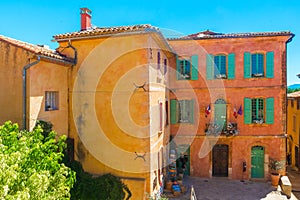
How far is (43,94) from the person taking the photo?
1040 cm

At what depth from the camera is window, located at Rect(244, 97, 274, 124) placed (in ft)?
57.1

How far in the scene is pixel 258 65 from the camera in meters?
17.7

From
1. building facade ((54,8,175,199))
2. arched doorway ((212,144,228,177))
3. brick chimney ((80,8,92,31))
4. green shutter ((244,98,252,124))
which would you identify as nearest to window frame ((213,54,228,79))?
green shutter ((244,98,252,124))

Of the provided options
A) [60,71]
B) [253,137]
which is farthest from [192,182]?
[60,71]

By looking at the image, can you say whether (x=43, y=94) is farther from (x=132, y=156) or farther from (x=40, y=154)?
(x=132, y=156)

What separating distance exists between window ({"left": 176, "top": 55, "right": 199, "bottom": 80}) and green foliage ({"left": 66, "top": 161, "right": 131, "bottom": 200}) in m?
10.0

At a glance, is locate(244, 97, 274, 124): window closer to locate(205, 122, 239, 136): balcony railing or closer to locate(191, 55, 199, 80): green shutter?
locate(205, 122, 239, 136): balcony railing

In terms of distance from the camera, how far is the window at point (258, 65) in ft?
57.3

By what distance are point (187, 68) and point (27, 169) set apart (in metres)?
14.1

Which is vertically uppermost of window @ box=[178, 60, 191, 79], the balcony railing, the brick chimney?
the brick chimney

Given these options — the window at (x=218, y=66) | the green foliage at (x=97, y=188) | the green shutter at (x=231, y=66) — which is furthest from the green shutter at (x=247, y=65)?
the green foliage at (x=97, y=188)

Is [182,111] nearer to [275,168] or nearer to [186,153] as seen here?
[186,153]

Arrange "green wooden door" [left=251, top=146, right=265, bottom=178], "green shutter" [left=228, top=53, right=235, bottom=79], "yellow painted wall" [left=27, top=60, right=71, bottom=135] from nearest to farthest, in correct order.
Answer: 1. "yellow painted wall" [left=27, top=60, right=71, bottom=135]
2. "green wooden door" [left=251, top=146, right=265, bottom=178]
3. "green shutter" [left=228, top=53, right=235, bottom=79]

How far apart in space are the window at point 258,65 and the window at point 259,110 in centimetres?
185
